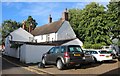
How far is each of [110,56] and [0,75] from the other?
41.1ft

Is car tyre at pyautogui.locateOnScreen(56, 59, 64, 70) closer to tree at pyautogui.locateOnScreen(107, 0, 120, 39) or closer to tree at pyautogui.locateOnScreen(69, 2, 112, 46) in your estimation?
tree at pyautogui.locateOnScreen(69, 2, 112, 46)

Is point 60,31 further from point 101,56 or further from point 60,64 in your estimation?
point 60,64

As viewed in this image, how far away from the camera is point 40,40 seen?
5434 centimetres

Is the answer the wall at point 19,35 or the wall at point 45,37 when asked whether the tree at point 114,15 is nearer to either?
the wall at point 45,37

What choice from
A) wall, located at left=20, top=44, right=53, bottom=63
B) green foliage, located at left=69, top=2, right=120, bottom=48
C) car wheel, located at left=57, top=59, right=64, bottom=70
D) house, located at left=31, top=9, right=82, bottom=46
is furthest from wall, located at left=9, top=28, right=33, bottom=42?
car wheel, located at left=57, top=59, right=64, bottom=70

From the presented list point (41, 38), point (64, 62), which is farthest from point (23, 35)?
point (64, 62)

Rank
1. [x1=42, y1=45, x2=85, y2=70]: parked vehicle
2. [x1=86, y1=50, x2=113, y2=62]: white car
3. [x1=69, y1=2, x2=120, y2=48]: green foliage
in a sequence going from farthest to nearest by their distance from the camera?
1. [x1=69, y1=2, x2=120, y2=48]: green foliage
2. [x1=86, y1=50, x2=113, y2=62]: white car
3. [x1=42, y1=45, x2=85, y2=70]: parked vehicle

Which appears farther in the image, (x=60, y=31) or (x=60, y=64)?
(x=60, y=31)

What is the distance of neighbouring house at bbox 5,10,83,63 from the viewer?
28362 mm

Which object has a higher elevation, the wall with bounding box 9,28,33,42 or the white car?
the wall with bounding box 9,28,33,42

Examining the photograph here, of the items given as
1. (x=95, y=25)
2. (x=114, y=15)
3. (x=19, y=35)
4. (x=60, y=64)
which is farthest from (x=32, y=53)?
(x=19, y=35)

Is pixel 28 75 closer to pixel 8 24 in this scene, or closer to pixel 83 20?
pixel 83 20

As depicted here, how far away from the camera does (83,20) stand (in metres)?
52.1

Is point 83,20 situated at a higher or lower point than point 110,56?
higher
